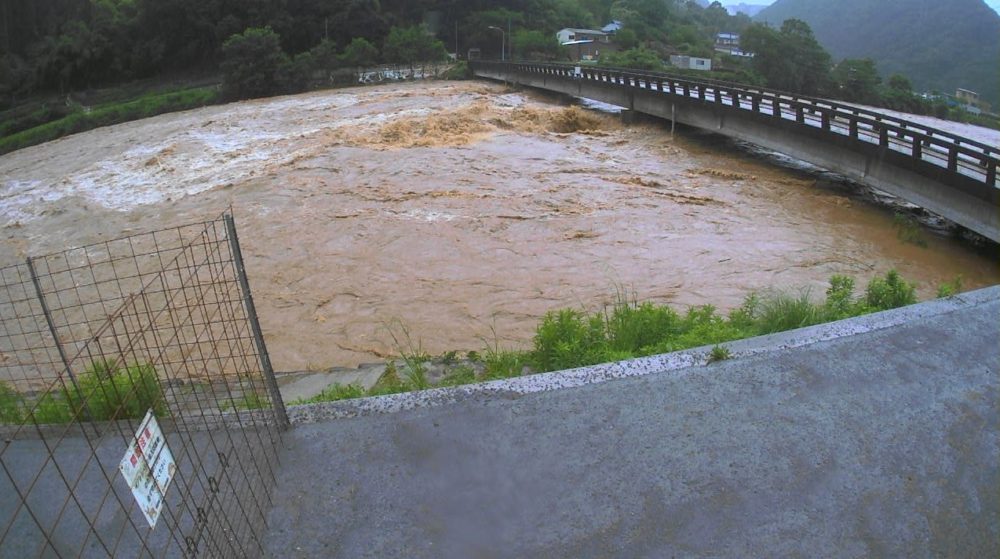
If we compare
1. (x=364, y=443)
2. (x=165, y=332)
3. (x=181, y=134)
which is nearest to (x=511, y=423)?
(x=364, y=443)

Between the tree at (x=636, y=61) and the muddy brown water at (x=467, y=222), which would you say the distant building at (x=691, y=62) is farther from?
the muddy brown water at (x=467, y=222)

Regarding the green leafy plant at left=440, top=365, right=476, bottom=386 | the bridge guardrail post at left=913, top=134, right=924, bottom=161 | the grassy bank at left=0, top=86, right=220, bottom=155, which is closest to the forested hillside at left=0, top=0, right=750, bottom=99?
the grassy bank at left=0, top=86, right=220, bottom=155

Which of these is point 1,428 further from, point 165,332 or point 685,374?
point 165,332

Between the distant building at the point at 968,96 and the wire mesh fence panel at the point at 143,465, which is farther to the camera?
the distant building at the point at 968,96

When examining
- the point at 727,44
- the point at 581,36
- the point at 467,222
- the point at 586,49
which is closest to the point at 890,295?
the point at 467,222

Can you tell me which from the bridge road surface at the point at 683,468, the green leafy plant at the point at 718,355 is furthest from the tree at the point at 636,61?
the bridge road surface at the point at 683,468

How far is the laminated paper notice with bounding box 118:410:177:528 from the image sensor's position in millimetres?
2941

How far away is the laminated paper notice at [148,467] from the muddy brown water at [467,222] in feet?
21.8

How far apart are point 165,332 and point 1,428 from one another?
20.8 feet

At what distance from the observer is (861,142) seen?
17344 mm

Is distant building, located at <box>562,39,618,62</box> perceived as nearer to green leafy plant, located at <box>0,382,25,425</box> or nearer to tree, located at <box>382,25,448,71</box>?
tree, located at <box>382,25,448,71</box>

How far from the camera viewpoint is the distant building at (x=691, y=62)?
2749 inches

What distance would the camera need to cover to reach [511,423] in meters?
4.92

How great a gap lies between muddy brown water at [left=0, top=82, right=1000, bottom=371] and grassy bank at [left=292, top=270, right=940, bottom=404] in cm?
310
